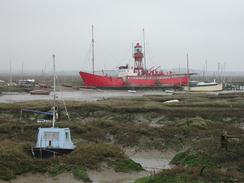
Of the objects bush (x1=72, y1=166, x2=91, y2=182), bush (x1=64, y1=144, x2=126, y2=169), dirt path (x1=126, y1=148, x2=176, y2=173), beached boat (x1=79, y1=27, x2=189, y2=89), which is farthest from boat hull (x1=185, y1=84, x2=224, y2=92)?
bush (x1=72, y1=166, x2=91, y2=182)

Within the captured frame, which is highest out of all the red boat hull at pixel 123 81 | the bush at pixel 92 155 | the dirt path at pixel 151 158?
the red boat hull at pixel 123 81

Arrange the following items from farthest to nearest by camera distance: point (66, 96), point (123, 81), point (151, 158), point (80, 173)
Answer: point (123, 81) → point (66, 96) → point (151, 158) → point (80, 173)

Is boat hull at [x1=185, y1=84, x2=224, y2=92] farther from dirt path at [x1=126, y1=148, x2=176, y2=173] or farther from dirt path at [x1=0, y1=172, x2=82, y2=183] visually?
dirt path at [x1=0, y1=172, x2=82, y2=183]

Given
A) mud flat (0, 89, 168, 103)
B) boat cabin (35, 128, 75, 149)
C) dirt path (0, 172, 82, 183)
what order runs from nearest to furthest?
dirt path (0, 172, 82, 183) < boat cabin (35, 128, 75, 149) < mud flat (0, 89, 168, 103)

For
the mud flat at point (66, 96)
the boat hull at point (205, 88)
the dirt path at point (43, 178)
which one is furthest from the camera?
the boat hull at point (205, 88)

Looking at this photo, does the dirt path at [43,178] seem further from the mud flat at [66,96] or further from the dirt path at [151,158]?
the mud flat at [66,96]

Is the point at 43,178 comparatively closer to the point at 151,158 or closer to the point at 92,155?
the point at 92,155

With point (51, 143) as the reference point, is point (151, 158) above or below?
below

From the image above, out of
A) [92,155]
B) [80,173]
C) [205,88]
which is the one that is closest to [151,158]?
[92,155]

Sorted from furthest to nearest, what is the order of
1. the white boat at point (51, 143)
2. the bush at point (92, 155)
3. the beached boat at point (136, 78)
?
the beached boat at point (136, 78), the white boat at point (51, 143), the bush at point (92, 155)

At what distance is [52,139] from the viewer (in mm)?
20484

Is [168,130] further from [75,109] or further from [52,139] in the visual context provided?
[75,109]

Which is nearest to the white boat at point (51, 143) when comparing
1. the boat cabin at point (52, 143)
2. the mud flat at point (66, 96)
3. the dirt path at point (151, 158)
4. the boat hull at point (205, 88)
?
the boat cabin at point (52, 143)

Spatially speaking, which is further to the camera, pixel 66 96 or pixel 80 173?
pixel 66 96
